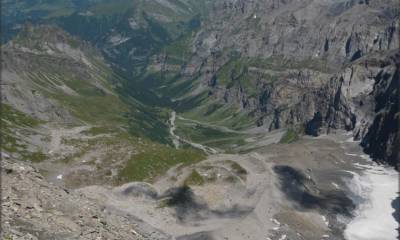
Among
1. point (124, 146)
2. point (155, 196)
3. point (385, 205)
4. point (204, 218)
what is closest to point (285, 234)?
point (204, 218)

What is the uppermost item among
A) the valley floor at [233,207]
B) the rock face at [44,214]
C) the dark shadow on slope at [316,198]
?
the rock face at [44,214]

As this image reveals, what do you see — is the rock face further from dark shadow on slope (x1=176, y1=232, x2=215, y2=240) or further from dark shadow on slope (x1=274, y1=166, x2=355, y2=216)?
dark shadow on slope (x1=274, y1=166, x2=355, y2=216)

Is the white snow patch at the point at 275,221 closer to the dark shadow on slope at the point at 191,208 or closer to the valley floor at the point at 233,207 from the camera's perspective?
the valley floor at the point at 233,207

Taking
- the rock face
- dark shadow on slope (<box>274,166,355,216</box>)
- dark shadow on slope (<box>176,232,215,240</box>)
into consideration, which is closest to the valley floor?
dark shadow on slope (<box>274,166,355,216</box>)

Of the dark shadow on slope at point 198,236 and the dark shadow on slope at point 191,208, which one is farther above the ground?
the dark shadow on slope at point 198,236

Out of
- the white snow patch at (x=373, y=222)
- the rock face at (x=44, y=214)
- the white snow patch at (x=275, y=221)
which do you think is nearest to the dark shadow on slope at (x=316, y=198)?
the white snow patch at (x=373, y=222)

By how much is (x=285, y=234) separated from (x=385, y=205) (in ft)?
209

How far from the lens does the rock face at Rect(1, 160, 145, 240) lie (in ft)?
271

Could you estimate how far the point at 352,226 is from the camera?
163375 mm

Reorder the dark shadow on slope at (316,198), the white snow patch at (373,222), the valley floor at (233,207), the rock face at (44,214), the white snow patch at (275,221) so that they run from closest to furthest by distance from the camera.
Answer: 1. the rock face at (44,214)
2. the valley floor at (233,207)
3. the white snow patch at (275,221)
4. the white snow patch at (373,222)
5. the dark shadow on slope at (316,198)

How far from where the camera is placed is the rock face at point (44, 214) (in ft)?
271

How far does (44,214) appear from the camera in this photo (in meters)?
90.6

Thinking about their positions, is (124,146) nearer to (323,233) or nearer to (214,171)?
(214,171)

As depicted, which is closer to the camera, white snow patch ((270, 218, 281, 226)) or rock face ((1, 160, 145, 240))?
rock face ((1, 160, 145, 240))
